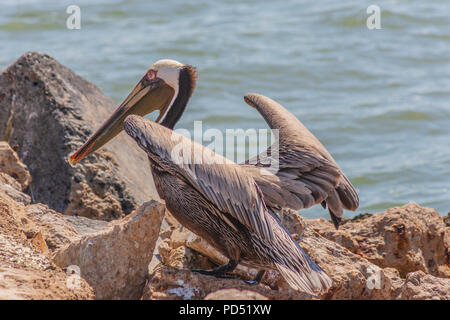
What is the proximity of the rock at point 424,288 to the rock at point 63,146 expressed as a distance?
2783 millimetres

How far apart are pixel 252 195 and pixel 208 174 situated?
0.31 m

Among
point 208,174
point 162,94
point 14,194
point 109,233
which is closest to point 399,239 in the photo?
point 208,174

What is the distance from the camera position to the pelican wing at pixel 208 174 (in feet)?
15.0

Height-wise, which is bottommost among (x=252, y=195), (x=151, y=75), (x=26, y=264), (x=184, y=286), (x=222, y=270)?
(x=222, y=270)

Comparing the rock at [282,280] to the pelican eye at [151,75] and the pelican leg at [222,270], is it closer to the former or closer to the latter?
the pelican leg at [222,270]

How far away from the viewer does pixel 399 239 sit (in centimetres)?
575

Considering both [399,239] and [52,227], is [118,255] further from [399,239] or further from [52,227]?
[399,239]

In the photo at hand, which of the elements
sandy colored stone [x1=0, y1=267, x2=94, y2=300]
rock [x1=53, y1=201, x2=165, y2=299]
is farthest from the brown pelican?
sandy colored stone [x1=0, y1=267, x2=94, y2=300]

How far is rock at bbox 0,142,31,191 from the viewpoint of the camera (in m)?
6.33

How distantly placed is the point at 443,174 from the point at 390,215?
5.22 meters

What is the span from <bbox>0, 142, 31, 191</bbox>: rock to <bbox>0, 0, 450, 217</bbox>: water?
14.1ft

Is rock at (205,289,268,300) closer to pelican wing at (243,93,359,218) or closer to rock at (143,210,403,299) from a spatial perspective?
rock at (143,210,403,299)

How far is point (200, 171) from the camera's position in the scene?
181 inches

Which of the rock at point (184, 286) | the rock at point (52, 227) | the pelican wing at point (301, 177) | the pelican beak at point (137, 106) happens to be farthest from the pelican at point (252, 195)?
the rock at point (52, 227)
